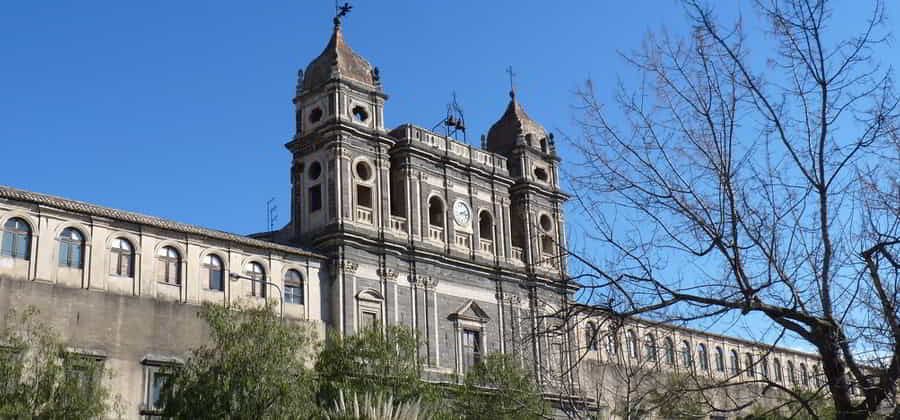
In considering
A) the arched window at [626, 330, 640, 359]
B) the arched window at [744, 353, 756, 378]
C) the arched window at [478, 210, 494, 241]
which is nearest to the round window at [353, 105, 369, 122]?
the arched window at [478, 210, 494, 241]

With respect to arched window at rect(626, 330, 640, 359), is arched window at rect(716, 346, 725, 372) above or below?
above

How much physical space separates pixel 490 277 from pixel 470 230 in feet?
7.03

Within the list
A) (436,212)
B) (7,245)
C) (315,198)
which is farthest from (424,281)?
(7,245)

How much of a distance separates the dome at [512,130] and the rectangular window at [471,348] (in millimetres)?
10171

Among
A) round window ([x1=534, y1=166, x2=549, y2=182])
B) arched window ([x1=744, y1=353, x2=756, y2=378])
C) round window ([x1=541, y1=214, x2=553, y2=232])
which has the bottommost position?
arched window ([x1=744, y1=353, x2=756, y2=378])

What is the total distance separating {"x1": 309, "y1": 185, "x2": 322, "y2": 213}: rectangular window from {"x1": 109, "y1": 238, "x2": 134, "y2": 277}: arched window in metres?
8.57

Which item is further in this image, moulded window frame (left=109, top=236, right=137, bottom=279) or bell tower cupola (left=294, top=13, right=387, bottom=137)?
bell tower cupola (left=294, top=13, right=387, bottom=137)

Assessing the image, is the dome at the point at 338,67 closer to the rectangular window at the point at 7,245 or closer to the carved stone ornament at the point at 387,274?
the carved stone ornament at the point at 387,274

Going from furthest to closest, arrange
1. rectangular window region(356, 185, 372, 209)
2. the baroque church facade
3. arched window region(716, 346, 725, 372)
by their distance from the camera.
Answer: arched window region(716, 346, 725, 372)
rectangular window region(356, 185, 372, 209)
the baroque church facade

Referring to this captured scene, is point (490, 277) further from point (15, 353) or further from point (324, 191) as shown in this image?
point (15, 353)

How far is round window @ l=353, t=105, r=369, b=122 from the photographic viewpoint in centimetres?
4119

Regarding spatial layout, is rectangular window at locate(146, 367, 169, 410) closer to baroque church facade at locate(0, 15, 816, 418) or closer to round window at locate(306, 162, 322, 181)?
baroque church facade at locate(0, 15, 816, 418)

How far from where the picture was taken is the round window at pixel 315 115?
41000mm

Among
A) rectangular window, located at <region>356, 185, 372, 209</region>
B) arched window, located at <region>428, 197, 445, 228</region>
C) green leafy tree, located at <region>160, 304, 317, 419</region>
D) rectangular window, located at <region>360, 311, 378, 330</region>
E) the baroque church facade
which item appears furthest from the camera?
arched window, located at <region>428, 197, 445, 228</region>
